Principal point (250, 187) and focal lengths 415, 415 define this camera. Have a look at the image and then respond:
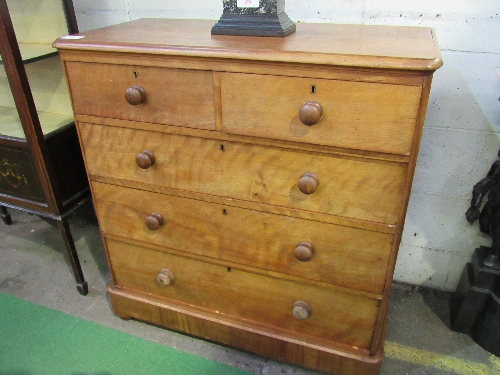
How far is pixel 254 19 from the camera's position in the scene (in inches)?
51.2

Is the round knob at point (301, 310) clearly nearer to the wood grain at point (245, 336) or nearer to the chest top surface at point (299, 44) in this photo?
the wood grain at point (245, 336)

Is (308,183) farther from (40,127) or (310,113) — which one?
(40,127)

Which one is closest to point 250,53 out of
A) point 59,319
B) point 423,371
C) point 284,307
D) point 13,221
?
point 284,307

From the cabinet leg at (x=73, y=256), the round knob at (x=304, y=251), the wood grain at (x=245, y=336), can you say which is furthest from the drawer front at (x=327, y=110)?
the cabinet leg at (x=73, y=256)

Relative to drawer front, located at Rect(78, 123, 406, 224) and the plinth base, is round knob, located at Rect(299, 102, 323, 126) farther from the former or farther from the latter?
the plinth base

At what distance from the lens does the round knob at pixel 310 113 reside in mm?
1075

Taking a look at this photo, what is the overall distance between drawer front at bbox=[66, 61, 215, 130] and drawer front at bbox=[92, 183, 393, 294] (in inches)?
11.4

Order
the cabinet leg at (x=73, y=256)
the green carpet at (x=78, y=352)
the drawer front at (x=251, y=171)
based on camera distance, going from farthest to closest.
Answer: the cabinet leg at (x=73, y=256) → the green carpet at (x=78, y=352) → the drawer front at (x=251, y=171)

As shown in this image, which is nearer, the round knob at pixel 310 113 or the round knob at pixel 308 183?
the round knob at pixel 310 113

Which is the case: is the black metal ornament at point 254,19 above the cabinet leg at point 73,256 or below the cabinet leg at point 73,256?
above

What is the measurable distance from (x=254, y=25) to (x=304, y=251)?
73 centimetres

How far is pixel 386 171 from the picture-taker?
→ 3.72ft

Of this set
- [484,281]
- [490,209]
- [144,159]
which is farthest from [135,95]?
[484,281]

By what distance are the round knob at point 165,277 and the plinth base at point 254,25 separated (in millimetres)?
898
